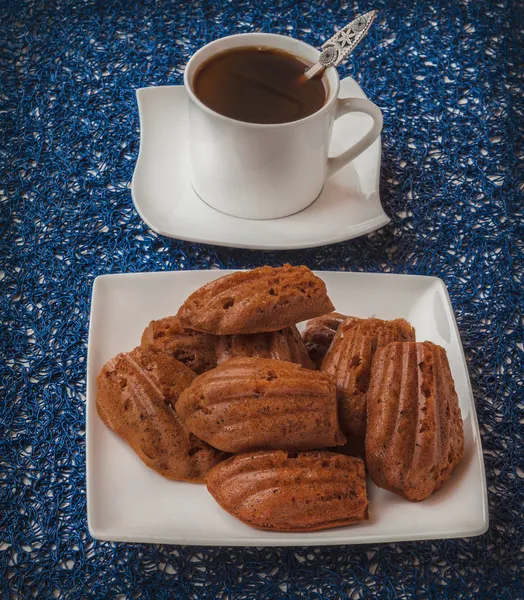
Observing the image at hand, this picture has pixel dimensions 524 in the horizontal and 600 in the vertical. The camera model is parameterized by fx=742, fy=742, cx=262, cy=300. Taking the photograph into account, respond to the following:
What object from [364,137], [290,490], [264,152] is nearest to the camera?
[290,490]

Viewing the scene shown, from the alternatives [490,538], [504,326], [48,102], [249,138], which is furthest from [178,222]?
[490,538]

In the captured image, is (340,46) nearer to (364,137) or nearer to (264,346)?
(364,137)

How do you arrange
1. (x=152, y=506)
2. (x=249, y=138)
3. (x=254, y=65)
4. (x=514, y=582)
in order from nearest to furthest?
(x=152, y=506) → (x=514, y=582) → (x=249, y=138) → (x=254, y=65)

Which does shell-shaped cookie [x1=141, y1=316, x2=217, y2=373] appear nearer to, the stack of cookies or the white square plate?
the stack of cookies

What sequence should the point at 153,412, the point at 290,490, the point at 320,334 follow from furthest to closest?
the point at 320,334
the point at 153,412
the point at 290,490

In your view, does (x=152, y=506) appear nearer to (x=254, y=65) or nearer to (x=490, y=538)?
(x=490, y=538)

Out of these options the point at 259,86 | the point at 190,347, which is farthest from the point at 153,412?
the point at 259,86
